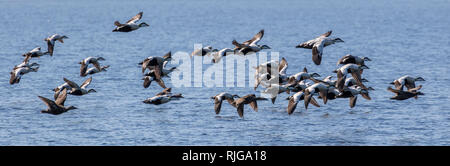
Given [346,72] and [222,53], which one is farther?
[222,53]

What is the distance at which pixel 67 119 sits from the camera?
54.3 meters

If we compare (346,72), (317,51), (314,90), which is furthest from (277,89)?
(317,51)

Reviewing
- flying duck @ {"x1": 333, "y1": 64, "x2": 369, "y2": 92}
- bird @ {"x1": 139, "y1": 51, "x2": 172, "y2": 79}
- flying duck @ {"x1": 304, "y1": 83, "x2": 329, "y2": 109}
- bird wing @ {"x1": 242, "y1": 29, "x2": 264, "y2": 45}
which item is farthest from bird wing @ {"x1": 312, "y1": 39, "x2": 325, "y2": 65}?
bird @ {"x1": 139, "y1": 51, "x2": 172, "y2": 79}

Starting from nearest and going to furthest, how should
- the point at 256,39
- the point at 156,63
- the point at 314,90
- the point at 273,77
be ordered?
the point at 314,90
the point at 156,63
the point at 256,39
the point at 273,77

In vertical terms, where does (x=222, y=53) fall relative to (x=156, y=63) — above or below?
above

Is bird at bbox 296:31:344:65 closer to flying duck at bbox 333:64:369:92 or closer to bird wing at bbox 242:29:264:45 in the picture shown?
flying duck at bbox 333:64:369:92

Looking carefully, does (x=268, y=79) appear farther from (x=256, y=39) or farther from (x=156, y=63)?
(x=156, y=63)

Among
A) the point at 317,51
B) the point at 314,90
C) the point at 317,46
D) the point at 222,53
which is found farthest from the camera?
the point at 222,53

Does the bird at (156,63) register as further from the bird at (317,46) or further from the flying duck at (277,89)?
the bird at (317,46)

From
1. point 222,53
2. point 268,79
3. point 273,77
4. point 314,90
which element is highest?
point 222,53

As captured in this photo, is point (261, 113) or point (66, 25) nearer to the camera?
point (261, 113)
